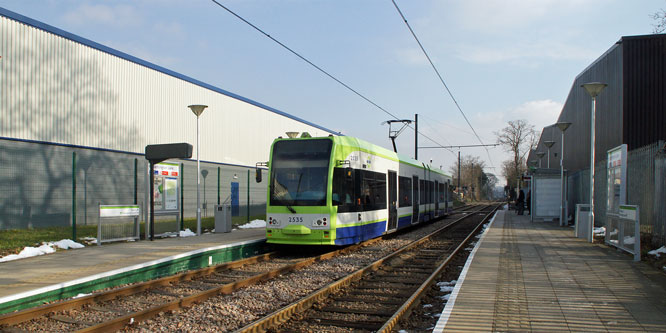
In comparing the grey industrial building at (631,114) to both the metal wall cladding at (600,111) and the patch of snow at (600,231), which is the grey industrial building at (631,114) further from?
the patch of snow at (600,231)

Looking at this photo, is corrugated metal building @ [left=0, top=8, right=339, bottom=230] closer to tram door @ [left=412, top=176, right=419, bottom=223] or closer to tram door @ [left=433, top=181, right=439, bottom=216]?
tram door @ [left=412, top=176, right=419, bottom=223]

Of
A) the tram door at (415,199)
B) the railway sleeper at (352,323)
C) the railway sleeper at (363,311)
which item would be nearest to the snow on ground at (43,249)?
the railway sleeper at (363,311)

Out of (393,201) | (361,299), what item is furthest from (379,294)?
(393,201)

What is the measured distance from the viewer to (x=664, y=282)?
27.5 feet

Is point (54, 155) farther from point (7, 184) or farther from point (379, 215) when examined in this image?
point (379, 215)

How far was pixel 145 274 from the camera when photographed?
380 inches

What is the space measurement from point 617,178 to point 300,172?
8.75 m

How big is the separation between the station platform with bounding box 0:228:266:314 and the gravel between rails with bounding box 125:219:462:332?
2.12m

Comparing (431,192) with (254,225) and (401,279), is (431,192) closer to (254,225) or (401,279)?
(254,225)

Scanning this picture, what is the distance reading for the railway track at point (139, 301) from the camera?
6285mm

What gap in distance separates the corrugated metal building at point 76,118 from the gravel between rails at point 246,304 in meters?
7.45

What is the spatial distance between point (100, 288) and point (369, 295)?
179 inches

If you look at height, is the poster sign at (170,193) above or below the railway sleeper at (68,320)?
above

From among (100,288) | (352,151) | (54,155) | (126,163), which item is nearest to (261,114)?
(126,163)
